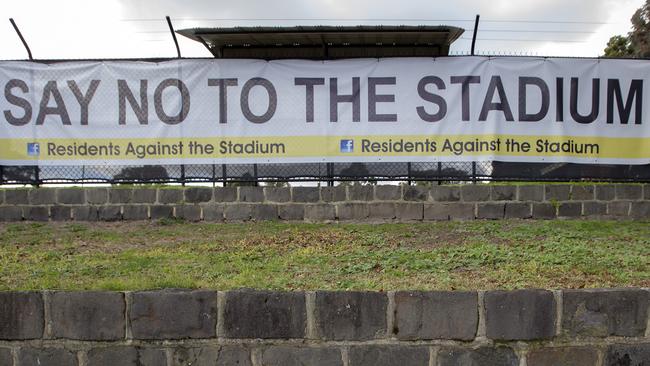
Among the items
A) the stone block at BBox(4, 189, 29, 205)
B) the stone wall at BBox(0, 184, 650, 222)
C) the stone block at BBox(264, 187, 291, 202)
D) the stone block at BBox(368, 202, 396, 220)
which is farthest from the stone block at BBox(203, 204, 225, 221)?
the stone block at BBox(4, 189, 29, 205)

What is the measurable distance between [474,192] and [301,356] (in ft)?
16.4

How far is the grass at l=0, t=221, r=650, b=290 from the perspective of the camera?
4.60 metres

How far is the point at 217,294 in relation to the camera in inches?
165

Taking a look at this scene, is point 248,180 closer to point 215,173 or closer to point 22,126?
point 215,173

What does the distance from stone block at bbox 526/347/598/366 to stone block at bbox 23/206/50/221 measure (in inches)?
289

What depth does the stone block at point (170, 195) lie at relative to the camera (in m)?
8.34

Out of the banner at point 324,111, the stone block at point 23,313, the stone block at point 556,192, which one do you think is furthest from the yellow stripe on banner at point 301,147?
the stone block at point 23,313

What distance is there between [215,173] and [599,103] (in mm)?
6228

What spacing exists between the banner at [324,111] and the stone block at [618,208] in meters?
0.72

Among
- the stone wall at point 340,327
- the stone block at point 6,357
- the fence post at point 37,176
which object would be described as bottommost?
the stone block at point 6,357

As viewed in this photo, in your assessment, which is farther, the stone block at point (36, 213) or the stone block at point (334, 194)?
the stone block at point (36, 213)

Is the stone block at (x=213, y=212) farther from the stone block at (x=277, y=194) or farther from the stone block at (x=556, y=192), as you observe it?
the stone block at (x=556, y=192)

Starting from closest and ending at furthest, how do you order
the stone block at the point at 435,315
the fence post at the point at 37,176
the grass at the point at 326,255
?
the stone block at the point at 435,315 < the grass at the point at 326,255 < the fence post at the point at 37,176

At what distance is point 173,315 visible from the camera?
13.7ft
